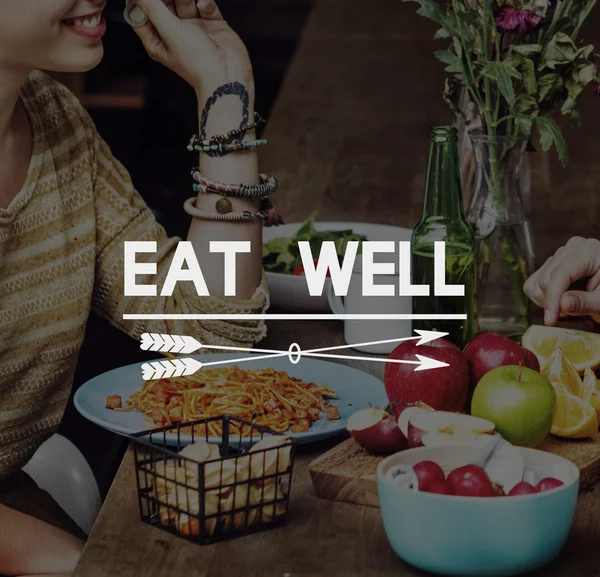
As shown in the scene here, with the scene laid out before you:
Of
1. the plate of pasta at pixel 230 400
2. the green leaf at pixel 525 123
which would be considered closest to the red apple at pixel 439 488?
the plate of pasta at pixel 230 400

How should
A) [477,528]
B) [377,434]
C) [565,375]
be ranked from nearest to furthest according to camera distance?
1. [477,528]
2. [377,434]
3. [565,375]

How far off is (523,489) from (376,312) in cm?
66

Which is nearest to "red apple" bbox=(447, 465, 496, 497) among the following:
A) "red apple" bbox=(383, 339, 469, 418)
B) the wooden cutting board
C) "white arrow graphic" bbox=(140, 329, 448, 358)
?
the wooden cutting board

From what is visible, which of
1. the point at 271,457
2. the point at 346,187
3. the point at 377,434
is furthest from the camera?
the point at 346,187

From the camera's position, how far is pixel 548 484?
2.73ft

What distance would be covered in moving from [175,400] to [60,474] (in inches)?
15.9

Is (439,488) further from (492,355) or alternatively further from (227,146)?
(227,146)

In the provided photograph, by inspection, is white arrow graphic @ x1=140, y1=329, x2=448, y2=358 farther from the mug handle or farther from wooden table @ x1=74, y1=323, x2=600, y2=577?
wooden table @ x1=74, y1=323, x2=600, y2=577

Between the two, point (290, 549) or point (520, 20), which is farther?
point (520, 20)

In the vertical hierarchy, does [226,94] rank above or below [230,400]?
above

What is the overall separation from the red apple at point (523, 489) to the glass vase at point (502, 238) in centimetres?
66

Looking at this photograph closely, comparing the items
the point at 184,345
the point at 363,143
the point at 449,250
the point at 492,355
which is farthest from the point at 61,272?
the point at 363,143

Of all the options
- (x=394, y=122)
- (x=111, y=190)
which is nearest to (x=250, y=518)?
(x=111, y=190)

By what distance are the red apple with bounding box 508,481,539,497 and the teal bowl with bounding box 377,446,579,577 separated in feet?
0.07
